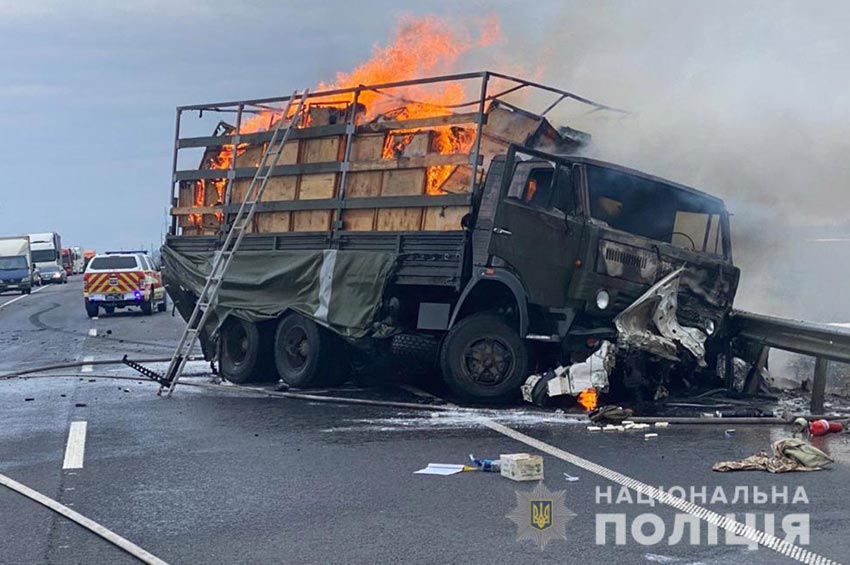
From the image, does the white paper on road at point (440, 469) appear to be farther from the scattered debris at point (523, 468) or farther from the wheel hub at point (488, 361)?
the wheel hub at point (488, 361)

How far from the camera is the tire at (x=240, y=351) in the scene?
48.1 ft

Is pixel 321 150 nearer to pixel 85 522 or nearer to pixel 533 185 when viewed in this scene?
pixel 533 185

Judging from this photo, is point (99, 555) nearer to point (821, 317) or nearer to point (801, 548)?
point (801, 548)

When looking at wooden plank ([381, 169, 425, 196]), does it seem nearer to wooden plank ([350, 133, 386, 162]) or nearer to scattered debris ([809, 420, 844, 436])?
wooden plank ([350, 133, 386, 162])

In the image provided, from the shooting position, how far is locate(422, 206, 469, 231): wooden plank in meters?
12.0

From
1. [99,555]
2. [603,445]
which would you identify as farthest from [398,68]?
[99,555]

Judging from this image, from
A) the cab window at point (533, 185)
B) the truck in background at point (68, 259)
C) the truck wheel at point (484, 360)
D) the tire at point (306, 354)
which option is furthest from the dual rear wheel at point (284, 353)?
the truck in background at point (68, 259)

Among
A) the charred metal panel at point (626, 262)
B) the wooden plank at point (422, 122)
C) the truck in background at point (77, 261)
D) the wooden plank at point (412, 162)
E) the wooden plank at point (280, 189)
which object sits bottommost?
the truck in background at point (77, 261)

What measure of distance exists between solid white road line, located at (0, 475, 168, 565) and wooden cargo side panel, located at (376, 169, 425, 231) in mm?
5651

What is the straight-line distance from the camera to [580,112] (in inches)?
520

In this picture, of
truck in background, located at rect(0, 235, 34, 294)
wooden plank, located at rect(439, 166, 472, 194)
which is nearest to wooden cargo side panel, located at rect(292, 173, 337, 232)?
wooden plank, located at rect(439, 166, 472, 194)

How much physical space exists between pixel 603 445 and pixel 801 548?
10.8ft

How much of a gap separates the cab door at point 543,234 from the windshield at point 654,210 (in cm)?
29

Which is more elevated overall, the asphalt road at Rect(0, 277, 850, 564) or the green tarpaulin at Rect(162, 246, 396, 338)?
the green tarpaulin at Rect(162, 246, 396, 338)
